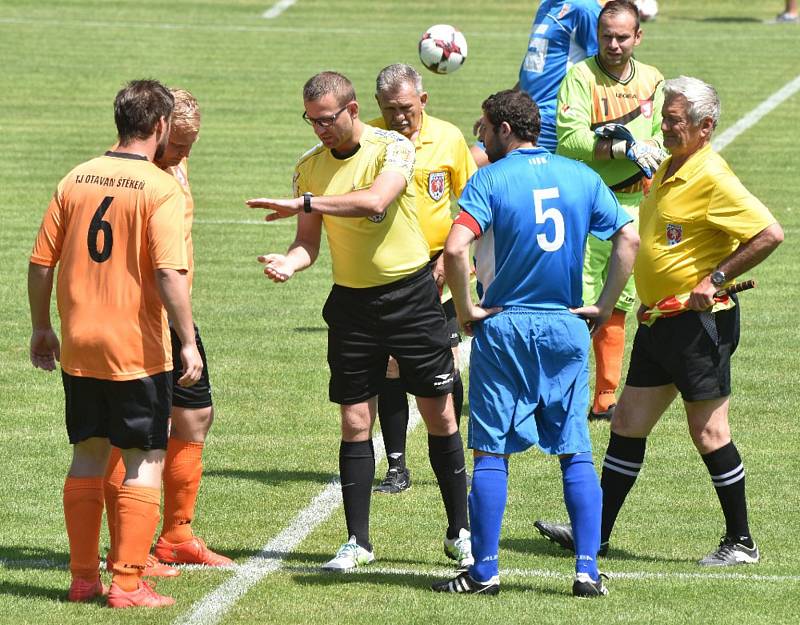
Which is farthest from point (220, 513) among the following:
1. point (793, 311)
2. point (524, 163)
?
point (793, 311)

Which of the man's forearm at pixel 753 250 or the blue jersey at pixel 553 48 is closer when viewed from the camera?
the man's forearm at pixel 753 250

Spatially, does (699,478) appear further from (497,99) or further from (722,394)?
(497,99)

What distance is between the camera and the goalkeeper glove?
30.0 feet

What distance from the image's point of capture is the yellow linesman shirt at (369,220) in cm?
682

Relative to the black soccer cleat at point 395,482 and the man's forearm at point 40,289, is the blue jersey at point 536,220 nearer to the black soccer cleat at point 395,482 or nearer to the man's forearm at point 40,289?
the man's forearm at point 40,289

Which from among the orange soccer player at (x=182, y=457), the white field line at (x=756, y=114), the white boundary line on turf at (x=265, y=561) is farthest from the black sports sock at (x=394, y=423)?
the white field line at (x=756, y=114)

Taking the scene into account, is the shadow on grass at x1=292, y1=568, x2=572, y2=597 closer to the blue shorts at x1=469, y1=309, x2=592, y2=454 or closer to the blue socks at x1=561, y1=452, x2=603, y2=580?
the blue socks at x1=561, y1=452, x2=603, y2=580

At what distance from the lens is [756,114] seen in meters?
22.3

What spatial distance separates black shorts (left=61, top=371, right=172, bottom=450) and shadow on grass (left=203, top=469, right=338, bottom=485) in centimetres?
208

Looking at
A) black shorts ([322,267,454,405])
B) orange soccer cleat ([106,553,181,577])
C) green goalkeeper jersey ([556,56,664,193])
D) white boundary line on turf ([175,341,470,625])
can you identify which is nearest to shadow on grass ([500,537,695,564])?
black shorts ([322,267,454,405])

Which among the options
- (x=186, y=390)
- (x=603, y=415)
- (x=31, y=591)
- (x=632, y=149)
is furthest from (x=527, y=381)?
(x=603, y=415)

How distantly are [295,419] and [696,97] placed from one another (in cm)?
387

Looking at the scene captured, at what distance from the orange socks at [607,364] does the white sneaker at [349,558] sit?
3223 mm

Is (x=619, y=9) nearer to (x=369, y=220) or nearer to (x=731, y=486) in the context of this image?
(x=369, y=220)
